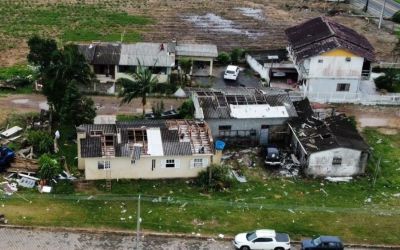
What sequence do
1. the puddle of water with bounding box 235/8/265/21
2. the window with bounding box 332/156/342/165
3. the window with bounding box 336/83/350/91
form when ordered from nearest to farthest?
the window with bounding box 332/156/342/165
the window with bounding box 336/83/350/91
the puddle of water with bounding box 235/8/265/21

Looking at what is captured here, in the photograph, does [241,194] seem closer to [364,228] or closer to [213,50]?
[364,228]

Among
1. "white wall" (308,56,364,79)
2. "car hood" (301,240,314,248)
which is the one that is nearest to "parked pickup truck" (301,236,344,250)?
"car hood" (301,240,314,248)

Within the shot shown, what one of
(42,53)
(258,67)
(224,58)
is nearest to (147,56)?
(224,58)

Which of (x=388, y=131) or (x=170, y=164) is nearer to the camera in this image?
(x=170, y=164)

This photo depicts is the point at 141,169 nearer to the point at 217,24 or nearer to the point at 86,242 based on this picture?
the point at 86,242

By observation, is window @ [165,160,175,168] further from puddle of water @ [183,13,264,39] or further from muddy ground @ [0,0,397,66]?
puddle of water @ [183,13,264,39]

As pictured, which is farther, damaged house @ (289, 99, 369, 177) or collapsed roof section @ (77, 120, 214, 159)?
damaged house @ (289, 99, 369, 177)

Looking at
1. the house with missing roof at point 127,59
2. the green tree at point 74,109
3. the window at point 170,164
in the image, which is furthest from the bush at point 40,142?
the house with missing roof at point 127,59
